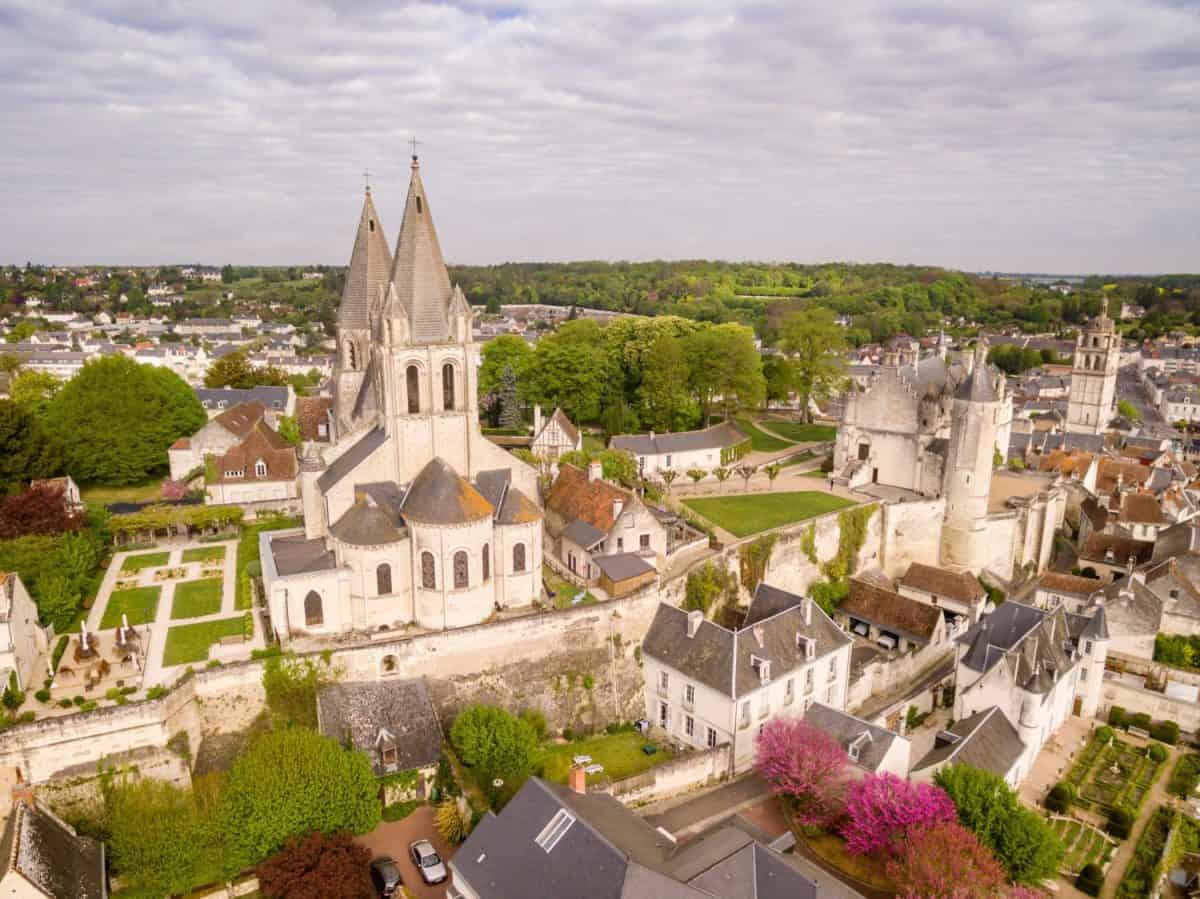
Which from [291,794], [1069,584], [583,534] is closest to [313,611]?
[291,794]

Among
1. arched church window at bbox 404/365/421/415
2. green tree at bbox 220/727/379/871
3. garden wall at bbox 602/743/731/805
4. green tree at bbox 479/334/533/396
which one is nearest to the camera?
green tree at bbox 220/727/379/871

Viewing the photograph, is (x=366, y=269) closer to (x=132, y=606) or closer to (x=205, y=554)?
(x=205, y=554)

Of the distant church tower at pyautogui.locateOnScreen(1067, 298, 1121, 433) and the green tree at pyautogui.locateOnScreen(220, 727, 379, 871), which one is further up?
the distant church tower at pyautogui.locateOnScreen(1067, 298, 1121, 433)

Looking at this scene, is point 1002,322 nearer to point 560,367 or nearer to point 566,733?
point 560,367

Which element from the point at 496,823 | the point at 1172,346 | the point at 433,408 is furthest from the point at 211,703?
the point at 1172,346

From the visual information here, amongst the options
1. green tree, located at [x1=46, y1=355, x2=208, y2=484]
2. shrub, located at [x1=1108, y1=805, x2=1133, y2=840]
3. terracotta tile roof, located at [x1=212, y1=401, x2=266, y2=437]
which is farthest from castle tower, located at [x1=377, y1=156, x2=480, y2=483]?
green tree, located at [x1=46, y1=355, x2=208, y2=484]

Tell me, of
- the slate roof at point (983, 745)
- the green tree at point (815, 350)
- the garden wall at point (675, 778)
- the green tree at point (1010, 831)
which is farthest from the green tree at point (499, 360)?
the green tree at point (1010, 831)

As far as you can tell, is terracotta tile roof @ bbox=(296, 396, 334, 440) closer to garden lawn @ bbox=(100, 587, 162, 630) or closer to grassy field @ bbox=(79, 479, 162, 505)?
grassy field @ bbox=(79, 479, 162, 505)

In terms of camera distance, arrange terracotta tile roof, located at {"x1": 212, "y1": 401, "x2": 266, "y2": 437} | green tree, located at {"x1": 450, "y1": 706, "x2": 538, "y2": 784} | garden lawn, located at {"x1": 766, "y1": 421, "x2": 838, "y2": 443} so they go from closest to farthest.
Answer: green tree, located at {"x1": 450, "y1": 706, "x2": 538, "y2": 784} → terracotta tile roof, located at {"x1": 212, "y1": 401, "x2": 266, "y2": 437} → garden lawn, located at {"x1": 766, "y1": 421, "x2": 838, "y2": 443}
